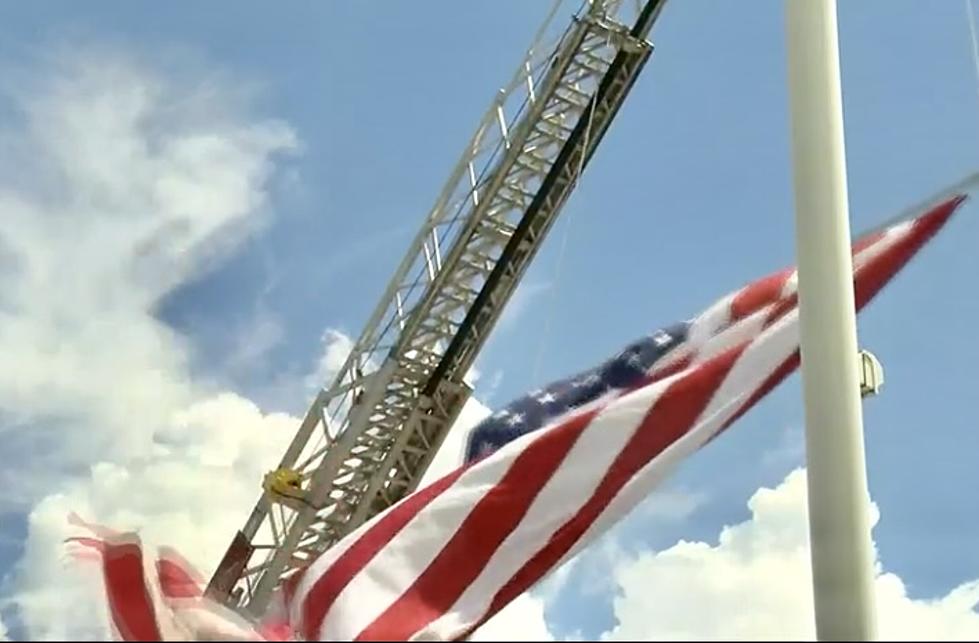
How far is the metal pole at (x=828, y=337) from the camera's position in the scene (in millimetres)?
8336

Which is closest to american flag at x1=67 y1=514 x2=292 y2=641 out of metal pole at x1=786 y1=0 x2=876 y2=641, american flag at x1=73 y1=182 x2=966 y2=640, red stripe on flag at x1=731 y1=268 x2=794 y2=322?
american flag at x1=73 y1=182 x2=966 y2=640

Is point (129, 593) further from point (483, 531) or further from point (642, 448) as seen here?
point (642, 448)

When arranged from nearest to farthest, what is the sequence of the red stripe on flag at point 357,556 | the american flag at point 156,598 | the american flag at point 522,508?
the american flag at point 156,598 → the red stripe on flag at point 357,556 → the american flag at point 522,508

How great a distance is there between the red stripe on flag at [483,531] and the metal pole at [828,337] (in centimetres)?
250

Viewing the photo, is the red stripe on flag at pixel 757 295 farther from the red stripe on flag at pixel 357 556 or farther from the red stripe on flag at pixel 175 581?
the red stripe on flag at pixel 175 581

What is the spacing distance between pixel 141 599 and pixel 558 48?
21.7 meters

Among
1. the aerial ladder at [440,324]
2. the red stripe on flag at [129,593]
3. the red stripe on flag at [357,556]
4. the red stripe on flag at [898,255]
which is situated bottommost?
the red stripe on flag at [129,593]

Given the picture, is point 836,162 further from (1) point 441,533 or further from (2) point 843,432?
(1) point 441,533

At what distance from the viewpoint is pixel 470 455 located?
16797 mm

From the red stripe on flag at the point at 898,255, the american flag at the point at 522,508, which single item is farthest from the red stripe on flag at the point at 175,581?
the red stripe on flag at the point at 898,255

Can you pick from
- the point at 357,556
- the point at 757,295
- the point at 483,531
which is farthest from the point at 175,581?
the point at 757,295

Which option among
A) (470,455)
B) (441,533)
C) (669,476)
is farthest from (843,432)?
(470,455)

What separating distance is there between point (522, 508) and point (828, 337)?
9.71ft

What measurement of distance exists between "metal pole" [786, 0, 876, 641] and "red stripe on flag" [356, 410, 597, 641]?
250 cm
